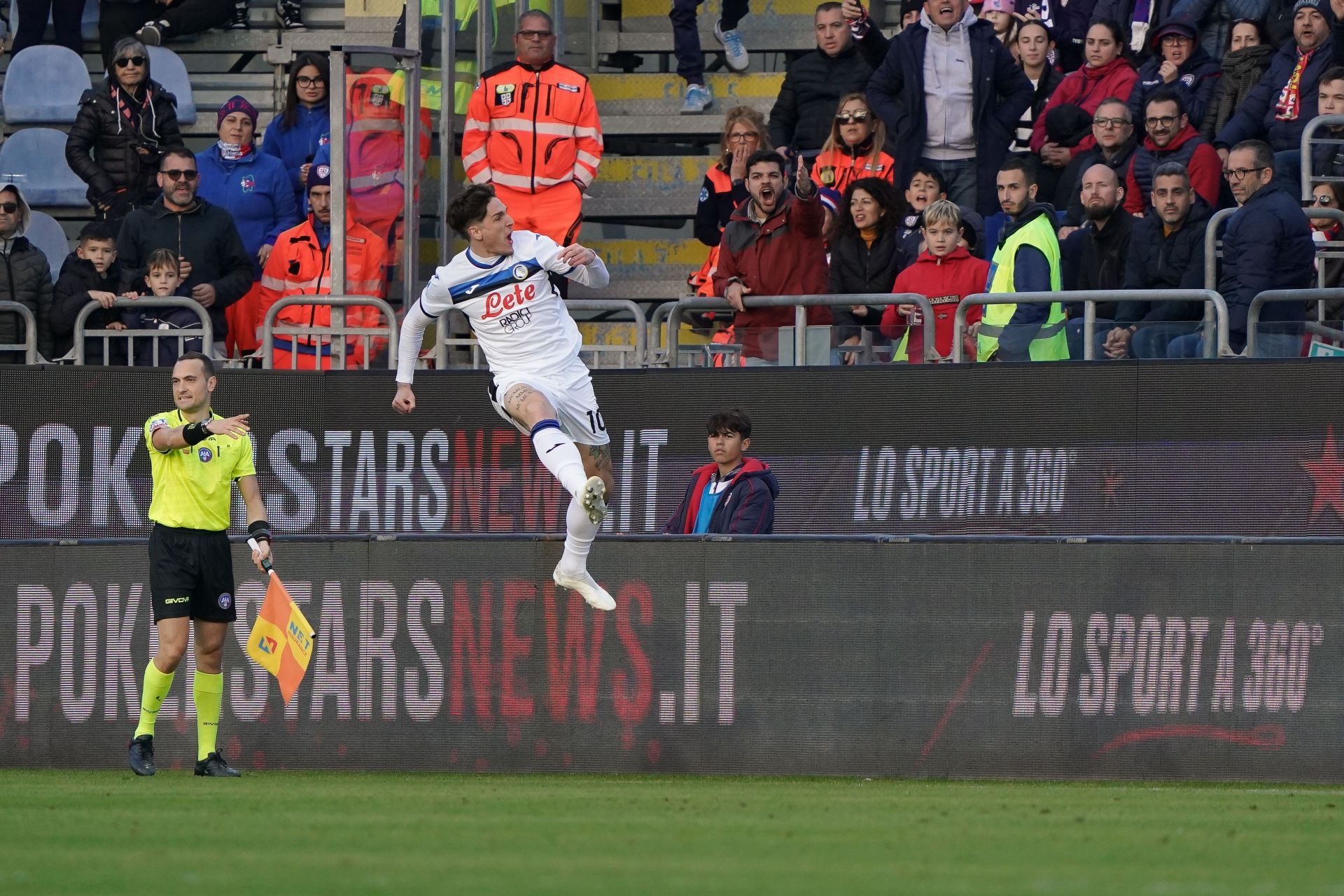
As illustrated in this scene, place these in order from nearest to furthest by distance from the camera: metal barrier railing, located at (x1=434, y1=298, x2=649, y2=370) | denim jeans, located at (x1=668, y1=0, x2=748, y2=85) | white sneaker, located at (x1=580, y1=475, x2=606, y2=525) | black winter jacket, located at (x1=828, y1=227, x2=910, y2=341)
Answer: white sneaker, located at (x1=580, y1=475, x2=606, y2=525)
metal barrier railing, located at (x1=434, y1=298, x2=649, y2=370)
black winter jacket, located at (x1=828, y1=227, x2=910, y2=341)
denim jeans, located at (x1=668, y1=0, x2=748, y2=85)

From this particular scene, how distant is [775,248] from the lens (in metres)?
14.0

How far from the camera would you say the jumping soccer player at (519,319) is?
11.5 meters

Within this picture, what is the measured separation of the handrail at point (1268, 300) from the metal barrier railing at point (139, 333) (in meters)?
6.72

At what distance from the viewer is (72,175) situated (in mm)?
19141

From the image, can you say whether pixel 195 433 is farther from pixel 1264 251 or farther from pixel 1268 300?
pixel 1264 251

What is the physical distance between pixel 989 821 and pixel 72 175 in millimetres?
13354

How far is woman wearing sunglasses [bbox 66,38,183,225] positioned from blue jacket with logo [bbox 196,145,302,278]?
606 mm

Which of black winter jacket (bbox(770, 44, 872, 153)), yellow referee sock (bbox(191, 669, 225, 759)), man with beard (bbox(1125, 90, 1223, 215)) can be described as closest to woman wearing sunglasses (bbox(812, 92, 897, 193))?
black winter jacket (bbox(770, 44, 872, 153))

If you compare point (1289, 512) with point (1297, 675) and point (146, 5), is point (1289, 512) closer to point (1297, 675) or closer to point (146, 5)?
point (1297, 675)

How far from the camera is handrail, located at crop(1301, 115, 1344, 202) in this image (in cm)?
1402

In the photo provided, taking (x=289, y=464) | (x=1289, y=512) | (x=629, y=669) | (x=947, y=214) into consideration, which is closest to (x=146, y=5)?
(x=289, y=464)

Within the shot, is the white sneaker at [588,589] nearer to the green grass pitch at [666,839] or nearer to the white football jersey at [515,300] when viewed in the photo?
the green grass pitch at [666,839]

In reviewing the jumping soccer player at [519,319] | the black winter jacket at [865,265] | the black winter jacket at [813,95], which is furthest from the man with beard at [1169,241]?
the black winter jacket at [813,95]

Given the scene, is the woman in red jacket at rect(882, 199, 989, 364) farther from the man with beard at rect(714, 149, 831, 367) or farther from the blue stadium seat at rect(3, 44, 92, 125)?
the blue stadium seat at rect(3, 44, 92, 125)
